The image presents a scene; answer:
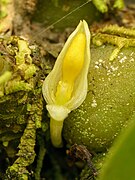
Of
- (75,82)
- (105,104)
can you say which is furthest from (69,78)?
(105,104)

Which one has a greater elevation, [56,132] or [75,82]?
[75,82]

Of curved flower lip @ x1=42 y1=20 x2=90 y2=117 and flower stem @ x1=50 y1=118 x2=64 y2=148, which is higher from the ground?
curved flower lip @ x1=42 y1=20 x2=90 y2=117

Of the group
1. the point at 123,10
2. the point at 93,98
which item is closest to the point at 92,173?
the point at 93,98

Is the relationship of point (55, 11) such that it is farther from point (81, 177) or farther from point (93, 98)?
point (81, 177)

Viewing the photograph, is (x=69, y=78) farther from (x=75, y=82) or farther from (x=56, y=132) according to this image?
(x=56, y=132)

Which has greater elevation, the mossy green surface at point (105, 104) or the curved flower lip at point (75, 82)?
the curved flower lip at point (75, 82)
